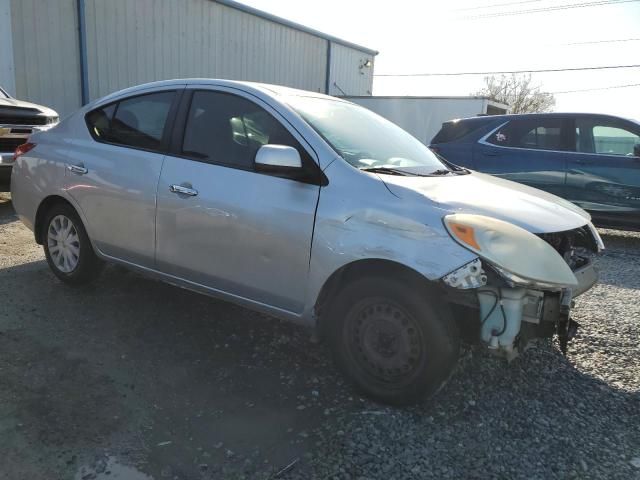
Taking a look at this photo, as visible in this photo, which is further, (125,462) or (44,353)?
(44,353)

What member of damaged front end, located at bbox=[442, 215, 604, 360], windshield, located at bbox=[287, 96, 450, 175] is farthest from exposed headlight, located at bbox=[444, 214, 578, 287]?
windshield, located at bbox=[287, 96, 450, 175]

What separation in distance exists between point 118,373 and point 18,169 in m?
2.46

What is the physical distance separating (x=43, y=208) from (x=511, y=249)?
3.77m

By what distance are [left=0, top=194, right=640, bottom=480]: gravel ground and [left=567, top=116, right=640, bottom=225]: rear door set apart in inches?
125

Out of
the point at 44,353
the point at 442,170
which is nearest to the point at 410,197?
the point at 442,170

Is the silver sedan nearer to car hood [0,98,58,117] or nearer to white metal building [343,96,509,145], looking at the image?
car hood [0,98,58,117]

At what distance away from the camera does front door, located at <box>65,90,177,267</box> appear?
3656 mm

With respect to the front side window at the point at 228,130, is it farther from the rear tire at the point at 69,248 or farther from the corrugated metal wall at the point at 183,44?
the corrugated metal wall at the point at 183,44

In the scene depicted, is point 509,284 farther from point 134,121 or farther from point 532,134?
point 532,134

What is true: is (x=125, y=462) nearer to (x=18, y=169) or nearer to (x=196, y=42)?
(x=18, y=169)

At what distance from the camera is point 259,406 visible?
2.85 meters

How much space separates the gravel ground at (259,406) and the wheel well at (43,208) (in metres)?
0.66

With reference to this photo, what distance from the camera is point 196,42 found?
1427 cm

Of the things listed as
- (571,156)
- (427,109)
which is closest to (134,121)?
(571,156)
